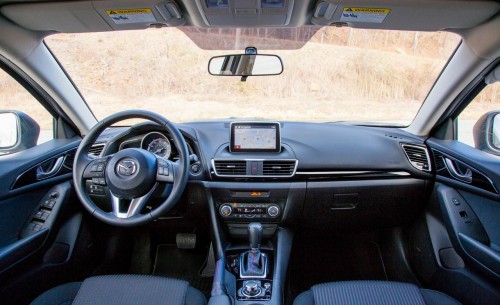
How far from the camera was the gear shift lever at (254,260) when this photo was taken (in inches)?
96.1

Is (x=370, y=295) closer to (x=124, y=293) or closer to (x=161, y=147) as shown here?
(x=124, y=293)

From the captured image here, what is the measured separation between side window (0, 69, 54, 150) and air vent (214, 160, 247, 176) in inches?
51.4

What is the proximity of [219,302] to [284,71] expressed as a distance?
167cm

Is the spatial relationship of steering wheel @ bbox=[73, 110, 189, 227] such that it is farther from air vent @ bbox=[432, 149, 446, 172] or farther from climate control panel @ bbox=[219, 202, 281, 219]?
air vent @ bbox=[432, 149, 446, 172]

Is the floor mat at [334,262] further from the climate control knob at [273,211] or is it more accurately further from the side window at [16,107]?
the side window at [16,107]

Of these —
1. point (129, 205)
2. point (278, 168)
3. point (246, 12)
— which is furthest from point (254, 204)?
point (246, 12)

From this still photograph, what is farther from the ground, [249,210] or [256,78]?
[256,78]

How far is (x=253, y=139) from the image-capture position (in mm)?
2633

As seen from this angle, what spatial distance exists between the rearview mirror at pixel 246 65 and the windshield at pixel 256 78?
3.7 inches

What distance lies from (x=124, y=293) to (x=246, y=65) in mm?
1705

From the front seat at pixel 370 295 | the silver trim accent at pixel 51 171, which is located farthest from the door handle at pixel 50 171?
the front seat at pixel 370 295

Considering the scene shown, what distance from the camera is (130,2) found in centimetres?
224

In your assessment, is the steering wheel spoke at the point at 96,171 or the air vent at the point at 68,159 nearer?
the steering wheel spoke at the point at 96,171

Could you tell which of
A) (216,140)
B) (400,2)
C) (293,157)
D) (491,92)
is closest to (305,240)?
(293,157)
